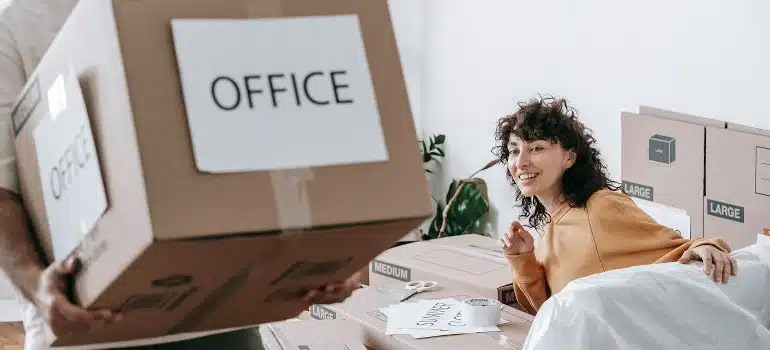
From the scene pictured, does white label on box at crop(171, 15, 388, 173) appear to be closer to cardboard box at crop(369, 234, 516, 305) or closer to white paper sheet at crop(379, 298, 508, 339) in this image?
white paper sheet at crop(379, 298, 508, 339)

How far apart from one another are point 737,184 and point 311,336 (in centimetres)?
99

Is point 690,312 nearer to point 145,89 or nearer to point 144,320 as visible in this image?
point 144,320

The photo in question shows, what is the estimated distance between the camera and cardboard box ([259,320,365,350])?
6.51 ft

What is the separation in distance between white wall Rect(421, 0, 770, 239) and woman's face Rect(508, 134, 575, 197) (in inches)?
24.4

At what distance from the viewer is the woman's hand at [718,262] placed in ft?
5.71

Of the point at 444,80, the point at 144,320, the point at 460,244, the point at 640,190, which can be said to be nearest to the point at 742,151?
the point at 640,190

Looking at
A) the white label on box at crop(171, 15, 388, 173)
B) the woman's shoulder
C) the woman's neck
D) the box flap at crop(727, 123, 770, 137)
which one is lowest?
the woman's neck

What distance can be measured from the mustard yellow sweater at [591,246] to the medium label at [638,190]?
23cm

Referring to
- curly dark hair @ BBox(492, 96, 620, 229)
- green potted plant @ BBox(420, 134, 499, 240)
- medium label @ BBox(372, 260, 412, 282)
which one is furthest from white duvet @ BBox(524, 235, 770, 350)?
green potted plant @ BBox(420, 134, 499, 240)

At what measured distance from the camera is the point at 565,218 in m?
2.21

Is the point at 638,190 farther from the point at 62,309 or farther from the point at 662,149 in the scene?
the point at 62,309

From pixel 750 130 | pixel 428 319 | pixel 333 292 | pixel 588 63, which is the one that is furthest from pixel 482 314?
pixel 588 63

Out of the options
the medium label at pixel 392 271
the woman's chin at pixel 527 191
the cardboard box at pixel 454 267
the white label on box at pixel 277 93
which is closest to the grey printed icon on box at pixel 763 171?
the woman's chin at pixel 527 191

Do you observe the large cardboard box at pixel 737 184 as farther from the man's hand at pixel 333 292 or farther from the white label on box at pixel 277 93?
the white label on box at pixel 277 93
